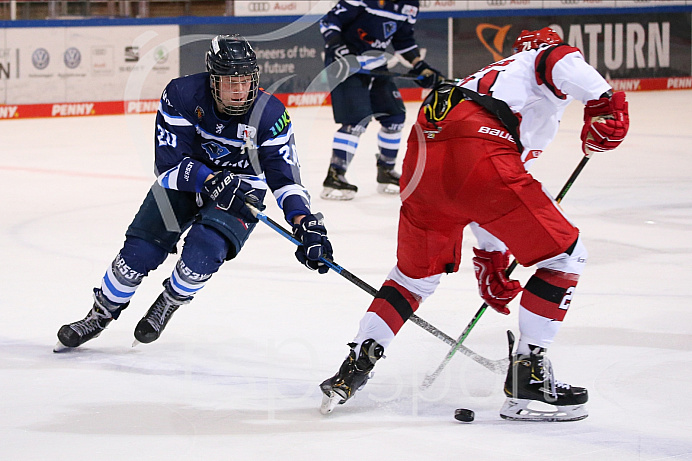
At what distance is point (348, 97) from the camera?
21.4 ft

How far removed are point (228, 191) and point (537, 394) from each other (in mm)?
1122

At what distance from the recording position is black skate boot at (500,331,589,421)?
2691mm

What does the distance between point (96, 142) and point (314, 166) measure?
2.31 metres

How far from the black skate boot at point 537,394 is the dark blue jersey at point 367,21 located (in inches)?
165

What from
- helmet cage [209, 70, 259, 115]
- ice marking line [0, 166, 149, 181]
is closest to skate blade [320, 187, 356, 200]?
ice marking line [0, 166, 149, 181]

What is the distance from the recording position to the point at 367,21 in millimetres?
6531

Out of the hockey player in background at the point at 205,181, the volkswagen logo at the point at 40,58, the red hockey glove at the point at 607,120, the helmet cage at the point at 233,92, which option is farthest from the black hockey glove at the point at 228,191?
the volkswagen logo at the point at 40,58

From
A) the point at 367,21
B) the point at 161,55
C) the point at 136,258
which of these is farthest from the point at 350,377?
the point at 161,55

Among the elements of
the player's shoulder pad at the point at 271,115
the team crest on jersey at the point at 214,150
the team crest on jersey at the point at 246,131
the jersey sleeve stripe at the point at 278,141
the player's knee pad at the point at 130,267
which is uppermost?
the player's shoulder pad at the point at 271,115

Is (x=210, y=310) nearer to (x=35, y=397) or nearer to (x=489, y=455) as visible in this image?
(x=35, y=397)

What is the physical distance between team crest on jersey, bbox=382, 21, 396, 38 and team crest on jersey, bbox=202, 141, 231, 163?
139 inches

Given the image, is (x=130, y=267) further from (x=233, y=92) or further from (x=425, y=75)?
(x=425, y=75)

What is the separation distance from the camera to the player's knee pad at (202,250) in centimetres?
321

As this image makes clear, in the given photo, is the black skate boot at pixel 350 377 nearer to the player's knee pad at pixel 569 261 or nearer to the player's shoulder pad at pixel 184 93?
the player's knee pad at pixel 569 261
